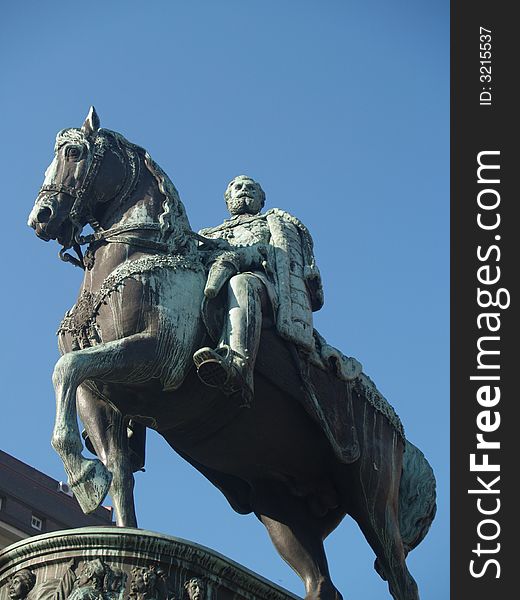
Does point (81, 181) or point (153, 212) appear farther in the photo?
point (153, 212)

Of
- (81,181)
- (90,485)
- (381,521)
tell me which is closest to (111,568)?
(90,485)

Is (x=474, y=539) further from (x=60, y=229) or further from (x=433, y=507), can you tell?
(x=60, y=229)

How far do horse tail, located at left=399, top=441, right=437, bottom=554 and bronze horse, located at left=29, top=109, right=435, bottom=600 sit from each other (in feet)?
0.04

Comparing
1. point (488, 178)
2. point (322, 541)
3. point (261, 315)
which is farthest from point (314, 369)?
point (488, 178)

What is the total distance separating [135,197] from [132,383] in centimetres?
184

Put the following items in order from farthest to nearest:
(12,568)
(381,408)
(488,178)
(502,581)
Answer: (488,178) < (381,408) < (502,581) < (12,568)

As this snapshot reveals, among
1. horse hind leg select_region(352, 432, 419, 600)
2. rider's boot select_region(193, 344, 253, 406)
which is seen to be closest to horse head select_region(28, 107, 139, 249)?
rider's boot select_region(193, 344, 253, 406)

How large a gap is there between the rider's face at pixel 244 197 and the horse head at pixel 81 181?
1.53 m

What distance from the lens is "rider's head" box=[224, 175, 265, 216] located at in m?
16.4

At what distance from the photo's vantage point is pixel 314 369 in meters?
15.0

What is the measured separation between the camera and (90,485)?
13.4 meters

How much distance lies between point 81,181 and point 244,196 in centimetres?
213

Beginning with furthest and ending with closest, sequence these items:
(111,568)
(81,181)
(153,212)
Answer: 1. (153,212)
2. (81,181)
3. (111,568)

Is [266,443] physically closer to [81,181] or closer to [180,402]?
[180,402]
